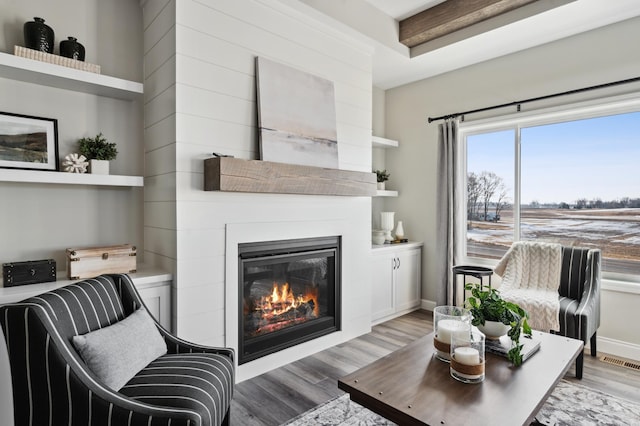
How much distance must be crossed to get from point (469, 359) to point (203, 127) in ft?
6.60

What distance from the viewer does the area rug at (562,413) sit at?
6.73 feet

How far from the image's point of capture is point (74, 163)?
2.30 m

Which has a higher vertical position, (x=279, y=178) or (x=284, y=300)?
(x=279, y=178)

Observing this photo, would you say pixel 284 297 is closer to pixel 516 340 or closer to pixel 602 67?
pixel 516 340

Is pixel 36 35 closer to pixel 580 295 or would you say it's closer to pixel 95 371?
pixel 95 371

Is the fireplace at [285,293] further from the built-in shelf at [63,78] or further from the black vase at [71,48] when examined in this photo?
the black vase at [71,48]

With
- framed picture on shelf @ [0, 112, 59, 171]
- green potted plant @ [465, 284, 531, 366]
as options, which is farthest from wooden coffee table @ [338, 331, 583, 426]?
framed picture on shelf @ [0, 112, 59, 171]

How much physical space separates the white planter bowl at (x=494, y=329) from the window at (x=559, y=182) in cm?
195

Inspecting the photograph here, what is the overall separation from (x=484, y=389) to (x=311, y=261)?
1.73 metres

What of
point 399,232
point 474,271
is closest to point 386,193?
point 399,232

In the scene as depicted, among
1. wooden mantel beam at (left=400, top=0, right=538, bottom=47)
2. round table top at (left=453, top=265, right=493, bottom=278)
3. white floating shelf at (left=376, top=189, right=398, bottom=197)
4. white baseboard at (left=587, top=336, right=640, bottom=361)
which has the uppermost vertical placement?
wooden mantel beam at (left=400, top=0, right=538, bottom=47)

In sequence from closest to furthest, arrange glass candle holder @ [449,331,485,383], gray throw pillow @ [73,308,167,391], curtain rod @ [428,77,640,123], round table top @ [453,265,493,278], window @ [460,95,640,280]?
gray throw pillow @ [73,308,167,391]
glass candle holder @ [449,331,485,383]
curtain rod @ [428,77,640,123]
window @ [460,95,640,280]
round table top @ [453,265,493,278]

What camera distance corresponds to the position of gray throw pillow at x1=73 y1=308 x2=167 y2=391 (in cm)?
144

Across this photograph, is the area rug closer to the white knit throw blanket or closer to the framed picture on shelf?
the white knit throw blanket
